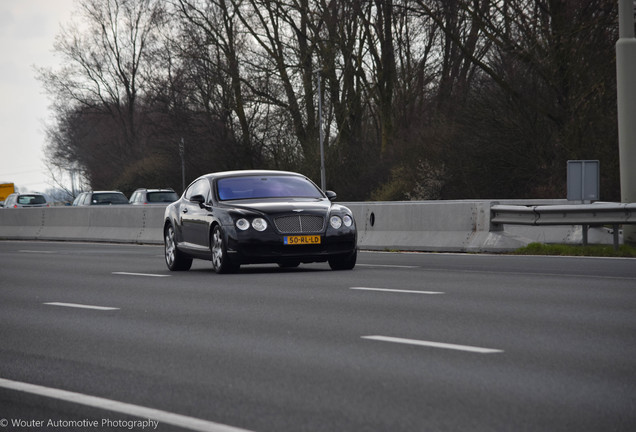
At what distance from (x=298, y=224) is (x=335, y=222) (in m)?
0.56

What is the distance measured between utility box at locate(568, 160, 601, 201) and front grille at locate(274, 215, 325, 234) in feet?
24.6

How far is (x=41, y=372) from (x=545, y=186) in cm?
3170

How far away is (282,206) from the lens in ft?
54.1

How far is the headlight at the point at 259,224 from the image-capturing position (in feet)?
53.1

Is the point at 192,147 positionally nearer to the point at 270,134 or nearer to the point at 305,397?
the point at 270,134

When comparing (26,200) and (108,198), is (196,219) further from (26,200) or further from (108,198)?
(26,200)

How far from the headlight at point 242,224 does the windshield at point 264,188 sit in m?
1.15

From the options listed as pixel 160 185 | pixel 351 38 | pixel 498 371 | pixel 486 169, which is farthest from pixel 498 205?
pixel 160 185

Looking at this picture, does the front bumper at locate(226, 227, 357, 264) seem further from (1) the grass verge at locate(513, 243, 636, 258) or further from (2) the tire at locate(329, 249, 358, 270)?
(1) the grass verge at locate(513, 243, 636, 258)

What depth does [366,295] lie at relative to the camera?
1258 centimetres

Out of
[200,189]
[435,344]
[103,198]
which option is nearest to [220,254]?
[200,189]

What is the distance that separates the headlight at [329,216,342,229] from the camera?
1647 centimetres

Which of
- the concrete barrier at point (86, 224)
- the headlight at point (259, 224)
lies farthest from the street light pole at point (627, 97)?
the concrete barrier at point (86, 224)

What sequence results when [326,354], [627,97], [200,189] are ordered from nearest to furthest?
[326,354] → [200,189] → [627,97]
